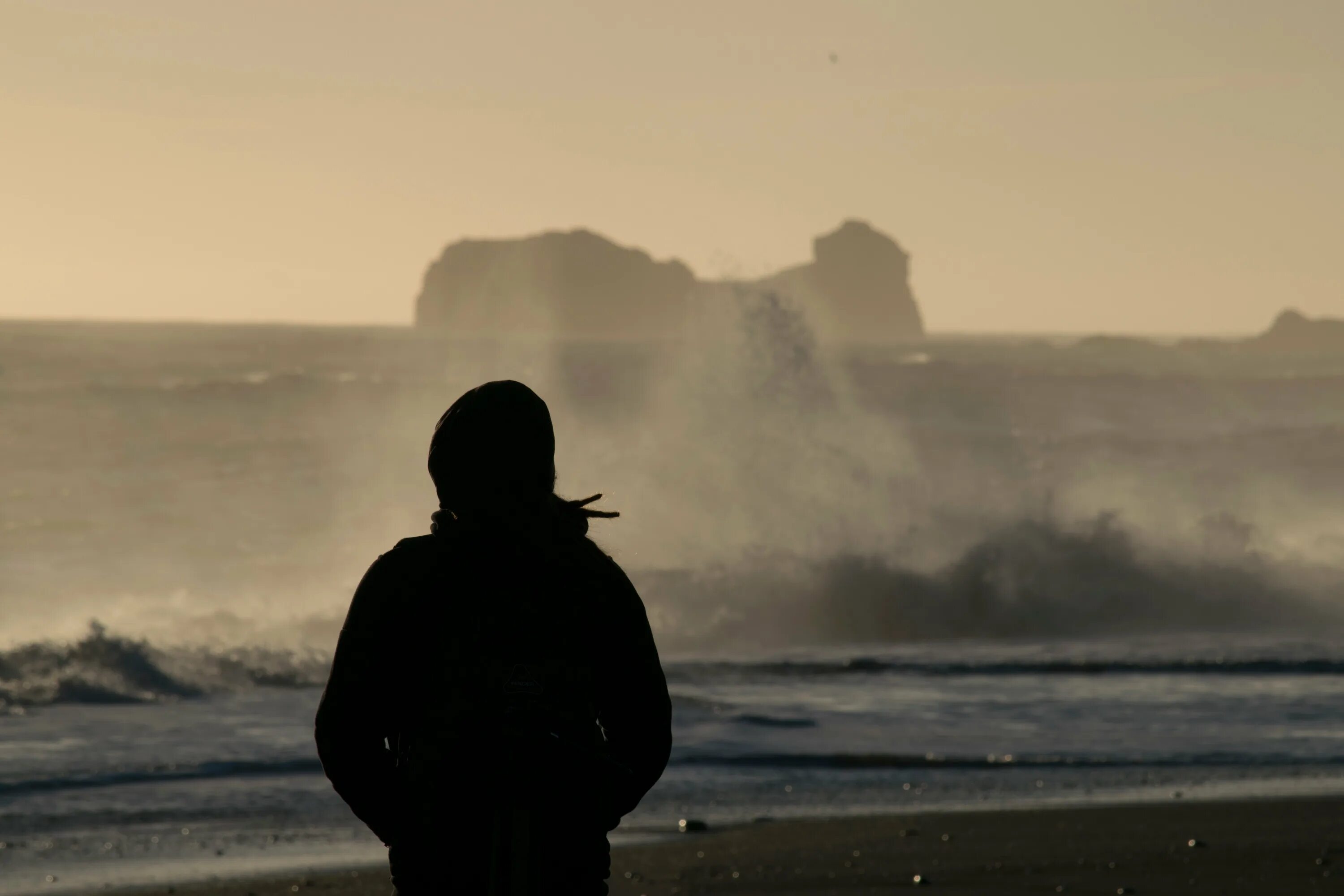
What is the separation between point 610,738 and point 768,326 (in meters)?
32.3

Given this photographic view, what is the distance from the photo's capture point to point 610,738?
254 cm

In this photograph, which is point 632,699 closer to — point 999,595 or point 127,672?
Answer: point 127,672

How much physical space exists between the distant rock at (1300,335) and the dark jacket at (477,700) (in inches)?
6137

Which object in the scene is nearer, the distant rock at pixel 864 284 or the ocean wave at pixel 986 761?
the ocean wave at pixel 986 761

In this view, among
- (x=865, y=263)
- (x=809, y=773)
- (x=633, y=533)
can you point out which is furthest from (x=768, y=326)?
(x=865, y=263)

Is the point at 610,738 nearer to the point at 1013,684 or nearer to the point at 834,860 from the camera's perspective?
the point at 834,860

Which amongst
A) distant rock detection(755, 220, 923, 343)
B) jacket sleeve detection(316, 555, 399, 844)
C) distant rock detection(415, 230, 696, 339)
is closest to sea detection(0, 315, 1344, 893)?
jacket sleeve detection(316, 555, 399, 844)

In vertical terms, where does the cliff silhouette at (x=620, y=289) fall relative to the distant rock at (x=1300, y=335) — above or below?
above

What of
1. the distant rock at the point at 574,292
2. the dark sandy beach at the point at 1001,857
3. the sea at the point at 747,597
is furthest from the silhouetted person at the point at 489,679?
the distant rock at the point at 574,292

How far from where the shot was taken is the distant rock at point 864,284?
160 m

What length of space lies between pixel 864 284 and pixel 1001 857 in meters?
155

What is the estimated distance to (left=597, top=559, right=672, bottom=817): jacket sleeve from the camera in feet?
8.15

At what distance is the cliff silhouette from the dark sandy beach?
452 ft

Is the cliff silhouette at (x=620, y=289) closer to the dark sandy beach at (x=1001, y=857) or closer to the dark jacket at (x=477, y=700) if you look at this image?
the dark sandy beach at (x=1001, y=857)
